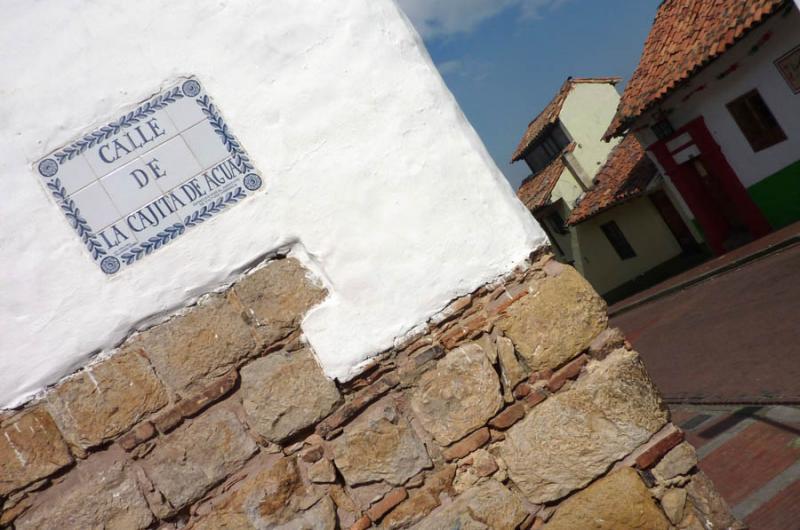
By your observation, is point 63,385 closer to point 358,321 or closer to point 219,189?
point 219,189

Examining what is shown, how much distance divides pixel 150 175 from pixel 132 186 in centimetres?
8

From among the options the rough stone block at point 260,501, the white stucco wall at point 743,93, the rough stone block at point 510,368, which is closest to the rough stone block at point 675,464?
the rough stone block at point 510,368

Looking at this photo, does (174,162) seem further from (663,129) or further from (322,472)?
(663,129)

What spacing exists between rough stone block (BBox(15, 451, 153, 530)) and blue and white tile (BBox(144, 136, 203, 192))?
102cm

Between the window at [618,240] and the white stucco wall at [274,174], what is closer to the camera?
the white stucco wall at [274,174]

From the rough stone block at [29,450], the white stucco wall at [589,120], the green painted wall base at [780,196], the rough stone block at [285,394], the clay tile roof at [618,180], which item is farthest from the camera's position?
the white stucco wall at [589,120]

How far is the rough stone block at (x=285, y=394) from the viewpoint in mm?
2318

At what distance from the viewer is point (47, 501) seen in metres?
2.24

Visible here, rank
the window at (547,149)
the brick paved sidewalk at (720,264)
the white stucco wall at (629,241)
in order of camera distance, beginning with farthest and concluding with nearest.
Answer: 1. the window at (547,149)
2. the white stucco wall at (629,241)
3. the brick paved sidewalk at (720,264)

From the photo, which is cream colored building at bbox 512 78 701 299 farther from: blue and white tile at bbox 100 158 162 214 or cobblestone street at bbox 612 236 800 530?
blue and white tile at bbox 100 158 162 214

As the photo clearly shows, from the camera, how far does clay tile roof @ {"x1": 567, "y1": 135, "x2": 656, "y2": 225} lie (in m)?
16.4

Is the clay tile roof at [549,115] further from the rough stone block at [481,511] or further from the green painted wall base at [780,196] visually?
the rough stone block at [481,511]

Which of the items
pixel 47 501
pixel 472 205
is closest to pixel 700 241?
pixel 472 205

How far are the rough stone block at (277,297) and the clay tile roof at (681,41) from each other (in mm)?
9996
